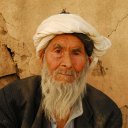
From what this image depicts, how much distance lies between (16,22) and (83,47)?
3.77 ft

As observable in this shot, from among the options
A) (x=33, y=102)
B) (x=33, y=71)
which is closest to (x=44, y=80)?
(x=33, y=102)

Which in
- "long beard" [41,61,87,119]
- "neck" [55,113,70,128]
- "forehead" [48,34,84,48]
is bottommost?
"neck" [55,113,70,128]

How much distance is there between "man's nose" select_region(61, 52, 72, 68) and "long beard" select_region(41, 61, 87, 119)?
0.12m

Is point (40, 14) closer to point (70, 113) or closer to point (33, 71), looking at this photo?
point (33, 71)

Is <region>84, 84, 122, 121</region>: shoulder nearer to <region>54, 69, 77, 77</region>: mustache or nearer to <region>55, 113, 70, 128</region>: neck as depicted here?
<region>55, 113, 70, 128</region>: neck

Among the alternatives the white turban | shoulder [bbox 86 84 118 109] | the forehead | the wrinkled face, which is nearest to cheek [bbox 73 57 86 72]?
the wrinkled face

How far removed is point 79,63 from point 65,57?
17cm

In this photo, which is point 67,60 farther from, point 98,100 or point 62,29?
point 98,100

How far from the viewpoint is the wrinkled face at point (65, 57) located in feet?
13.0

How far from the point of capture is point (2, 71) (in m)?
5.05

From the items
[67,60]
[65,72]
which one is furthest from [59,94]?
[67,60]

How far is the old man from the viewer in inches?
158

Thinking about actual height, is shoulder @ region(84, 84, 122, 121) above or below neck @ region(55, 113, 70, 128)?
above

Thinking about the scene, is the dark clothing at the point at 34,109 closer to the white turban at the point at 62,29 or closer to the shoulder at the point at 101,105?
the shoulder at the point at 101,105
